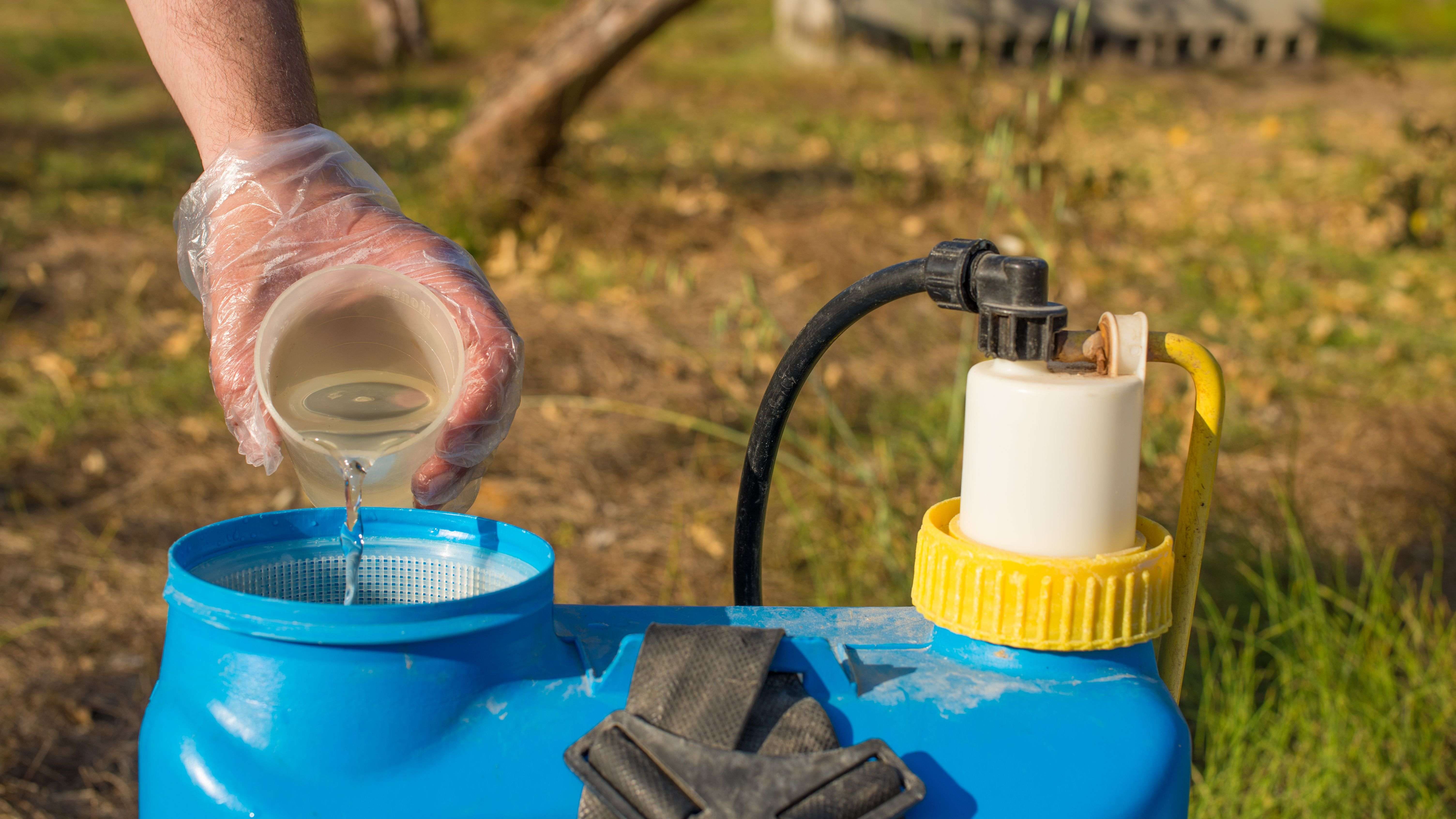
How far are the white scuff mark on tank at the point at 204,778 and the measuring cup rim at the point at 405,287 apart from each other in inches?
10.6

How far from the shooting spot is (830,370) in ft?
9.29

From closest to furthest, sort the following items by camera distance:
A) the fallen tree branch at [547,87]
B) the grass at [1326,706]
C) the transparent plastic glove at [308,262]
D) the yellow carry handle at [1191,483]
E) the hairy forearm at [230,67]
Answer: the yellow carry handle at [1191,483] < the transparent plastic glove at [308,262] < the hairy forearm at [230,67] < the grass at [1326,706] < the fallen tree branch at [547,87]

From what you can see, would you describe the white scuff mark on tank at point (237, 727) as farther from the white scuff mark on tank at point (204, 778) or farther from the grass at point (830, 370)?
the grass at point (830, 370)

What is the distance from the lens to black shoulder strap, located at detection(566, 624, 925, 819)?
790 mm

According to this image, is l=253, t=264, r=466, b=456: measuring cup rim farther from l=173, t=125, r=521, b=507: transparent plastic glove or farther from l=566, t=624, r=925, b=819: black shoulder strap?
l=566, t=624, r=925, b=819: black shoulder strap

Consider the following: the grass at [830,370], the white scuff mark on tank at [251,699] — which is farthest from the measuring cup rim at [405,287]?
the grass at [830,370]

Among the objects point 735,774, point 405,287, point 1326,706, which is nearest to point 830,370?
point 1326,706

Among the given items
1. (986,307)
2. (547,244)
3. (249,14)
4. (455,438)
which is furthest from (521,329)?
(986,307)

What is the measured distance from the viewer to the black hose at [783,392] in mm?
1013

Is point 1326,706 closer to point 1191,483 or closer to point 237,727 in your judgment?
point 1191,483

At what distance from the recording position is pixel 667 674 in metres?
0.85

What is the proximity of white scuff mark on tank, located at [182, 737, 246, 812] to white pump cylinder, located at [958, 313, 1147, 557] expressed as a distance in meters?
0.60

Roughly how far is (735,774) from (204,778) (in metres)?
0.39

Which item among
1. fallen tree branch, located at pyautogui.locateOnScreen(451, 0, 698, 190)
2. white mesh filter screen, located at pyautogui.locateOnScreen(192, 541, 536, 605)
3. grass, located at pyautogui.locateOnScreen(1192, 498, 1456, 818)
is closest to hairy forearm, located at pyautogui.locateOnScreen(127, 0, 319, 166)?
white mesh filter screen, located at pyautogui.locateOnScreen(192, 541, 536, 605)
